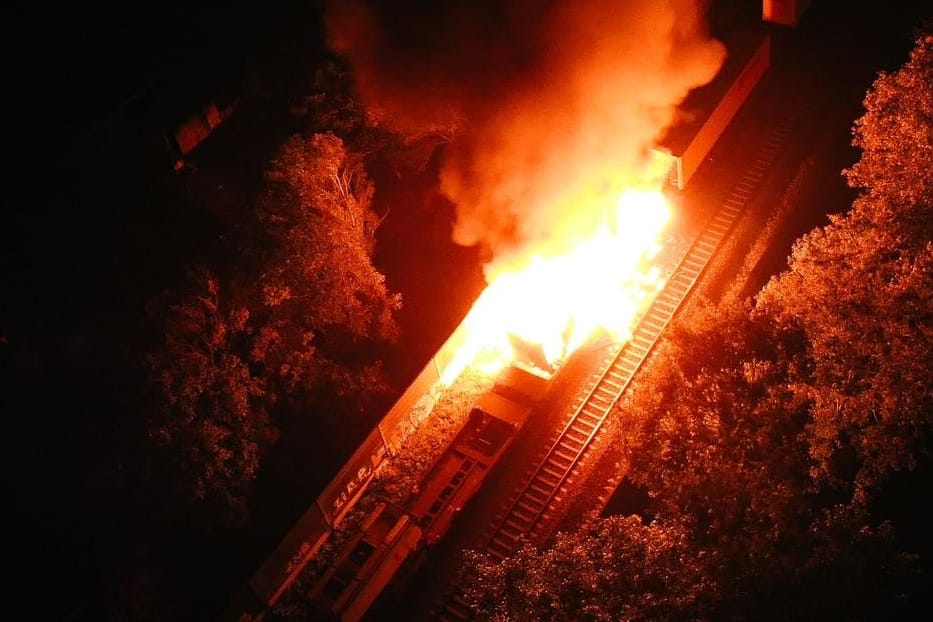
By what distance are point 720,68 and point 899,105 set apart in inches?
278

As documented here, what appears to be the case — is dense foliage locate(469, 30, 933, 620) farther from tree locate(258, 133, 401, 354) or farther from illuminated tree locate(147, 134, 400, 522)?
tree locate(258, 133, 401, 354)

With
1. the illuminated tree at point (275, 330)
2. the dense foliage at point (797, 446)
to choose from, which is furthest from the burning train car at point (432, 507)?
the illuminated tree at point (275, 330)

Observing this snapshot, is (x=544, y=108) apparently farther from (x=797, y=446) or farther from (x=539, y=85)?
(x=797, y=446)

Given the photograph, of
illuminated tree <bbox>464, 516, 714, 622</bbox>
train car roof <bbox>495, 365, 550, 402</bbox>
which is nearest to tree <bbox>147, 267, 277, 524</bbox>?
train car roof <bbox>495, 365, 550, 402</bbox>

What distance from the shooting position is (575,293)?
2161 centimetres

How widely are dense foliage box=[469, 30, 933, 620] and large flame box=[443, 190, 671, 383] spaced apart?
252 cm

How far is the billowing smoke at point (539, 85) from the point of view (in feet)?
75.9

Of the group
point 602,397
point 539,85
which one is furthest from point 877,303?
point 539,85

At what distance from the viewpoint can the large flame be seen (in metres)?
20.7

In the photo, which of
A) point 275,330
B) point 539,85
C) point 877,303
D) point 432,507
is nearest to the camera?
point 877,303

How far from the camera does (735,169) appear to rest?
23969mm

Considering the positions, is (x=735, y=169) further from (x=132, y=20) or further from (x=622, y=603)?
(x=132, y=20)

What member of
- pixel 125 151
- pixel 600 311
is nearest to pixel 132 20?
pixel 125 151

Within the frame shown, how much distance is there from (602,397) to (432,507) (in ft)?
16.4
